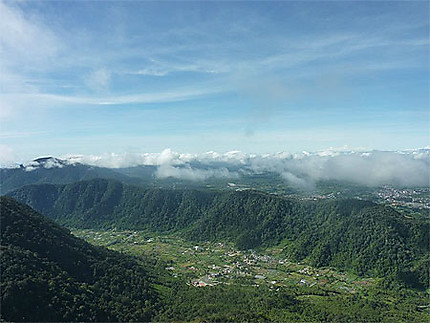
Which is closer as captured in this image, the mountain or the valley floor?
the mountain

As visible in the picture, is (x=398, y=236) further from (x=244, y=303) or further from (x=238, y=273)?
(x=244, y=303)

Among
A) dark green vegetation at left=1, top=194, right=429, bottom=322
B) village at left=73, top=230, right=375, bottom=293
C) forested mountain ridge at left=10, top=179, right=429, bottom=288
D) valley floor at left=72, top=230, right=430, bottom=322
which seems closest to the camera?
dark green vegetation at left=1, top=194, right=429, bottom=322

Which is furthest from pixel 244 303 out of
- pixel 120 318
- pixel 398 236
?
pixel 398 236

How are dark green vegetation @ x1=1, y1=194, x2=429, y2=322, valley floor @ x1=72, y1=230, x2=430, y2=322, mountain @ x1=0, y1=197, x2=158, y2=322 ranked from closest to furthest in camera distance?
mountain @ x1=0, y1=197, x2=158, y2=322 → dark green vegetation @ x1=1, y1=194, x2=429, y2=322 → valley floor @ x1=72, y1=230, x2=430, y2=322

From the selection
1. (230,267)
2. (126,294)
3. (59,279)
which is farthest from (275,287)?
(59,279)

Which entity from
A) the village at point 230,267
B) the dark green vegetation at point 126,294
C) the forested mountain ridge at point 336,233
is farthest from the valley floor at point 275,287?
the forested mountain ridge at point 336,233

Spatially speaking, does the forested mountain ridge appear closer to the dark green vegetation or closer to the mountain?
the dark green vegetation

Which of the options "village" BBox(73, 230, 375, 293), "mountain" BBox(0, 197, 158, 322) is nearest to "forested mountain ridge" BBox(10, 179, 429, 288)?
"village" BBox(73, 230, 375, 293)
